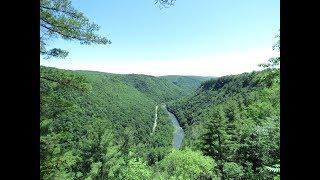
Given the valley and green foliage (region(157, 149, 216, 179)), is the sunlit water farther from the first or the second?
green foliage (region(157, 149, 216, 179))

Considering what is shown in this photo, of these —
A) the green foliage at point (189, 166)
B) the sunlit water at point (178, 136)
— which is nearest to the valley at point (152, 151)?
the green foliage at point (189, 166)

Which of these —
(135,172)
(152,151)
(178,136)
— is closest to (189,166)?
(135,172)

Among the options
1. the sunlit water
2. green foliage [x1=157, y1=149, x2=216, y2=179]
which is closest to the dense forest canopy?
green foliage [x1=157, y1=149, x2=216, y2=179]

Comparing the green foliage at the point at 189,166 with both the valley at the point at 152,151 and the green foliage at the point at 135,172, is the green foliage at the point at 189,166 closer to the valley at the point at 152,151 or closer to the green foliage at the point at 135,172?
the valley at the point at 152,151

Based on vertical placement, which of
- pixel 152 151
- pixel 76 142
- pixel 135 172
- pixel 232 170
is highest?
pixel 76 142

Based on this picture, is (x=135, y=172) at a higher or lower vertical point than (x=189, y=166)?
higher

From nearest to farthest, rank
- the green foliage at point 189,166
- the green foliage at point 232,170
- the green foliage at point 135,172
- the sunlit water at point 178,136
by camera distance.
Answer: the green foliage at point 232,170, the green foliage at point 135,172, the green foliage at point 189,166, the sunlit water at point 178,136

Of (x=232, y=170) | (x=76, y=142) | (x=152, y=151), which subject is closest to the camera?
(x=232, y=170)

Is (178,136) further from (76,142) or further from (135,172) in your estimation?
(135,172)

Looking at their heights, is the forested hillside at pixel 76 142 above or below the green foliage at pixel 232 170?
above

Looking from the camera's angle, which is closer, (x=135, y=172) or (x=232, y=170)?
(x=135, y=172)
